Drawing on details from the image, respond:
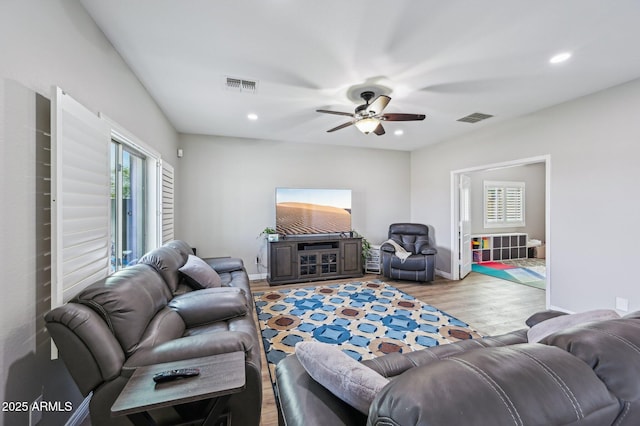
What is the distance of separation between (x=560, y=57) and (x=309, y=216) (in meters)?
3.91

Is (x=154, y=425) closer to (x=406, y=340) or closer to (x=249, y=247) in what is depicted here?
(x=406, y=340)

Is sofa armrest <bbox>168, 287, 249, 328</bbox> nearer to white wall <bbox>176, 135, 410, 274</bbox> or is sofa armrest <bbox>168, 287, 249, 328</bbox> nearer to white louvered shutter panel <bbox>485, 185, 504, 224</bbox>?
white wall <bbox>176, 135, 410, 274</bbox>

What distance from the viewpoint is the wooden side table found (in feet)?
3.15

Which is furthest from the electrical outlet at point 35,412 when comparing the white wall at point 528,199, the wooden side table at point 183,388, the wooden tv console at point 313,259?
the white wall at point 528,199

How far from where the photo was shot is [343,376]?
894 mm

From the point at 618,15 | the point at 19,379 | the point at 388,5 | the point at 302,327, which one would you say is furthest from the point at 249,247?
the point at 618,15

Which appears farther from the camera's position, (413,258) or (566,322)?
(413,258)

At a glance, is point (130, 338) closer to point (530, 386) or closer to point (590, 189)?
point (530, 386)

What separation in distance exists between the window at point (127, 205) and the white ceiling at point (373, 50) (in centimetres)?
83

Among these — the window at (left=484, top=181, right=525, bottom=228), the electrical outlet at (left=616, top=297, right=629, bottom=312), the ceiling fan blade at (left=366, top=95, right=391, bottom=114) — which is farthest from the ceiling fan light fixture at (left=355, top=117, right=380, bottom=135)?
the window at (left=484, top=181, right=525, bottom=228)

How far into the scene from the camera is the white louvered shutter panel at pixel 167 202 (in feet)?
11.2

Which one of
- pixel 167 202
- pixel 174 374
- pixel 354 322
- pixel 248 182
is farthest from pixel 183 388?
pixel 248 182

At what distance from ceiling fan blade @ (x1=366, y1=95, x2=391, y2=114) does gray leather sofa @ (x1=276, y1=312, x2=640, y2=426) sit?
2323 mm

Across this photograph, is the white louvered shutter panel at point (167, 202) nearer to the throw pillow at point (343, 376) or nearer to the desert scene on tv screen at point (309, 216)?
the desert scene on tv screen at point (309, 216)
